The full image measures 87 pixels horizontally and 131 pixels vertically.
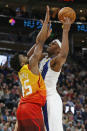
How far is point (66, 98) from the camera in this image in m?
15.0

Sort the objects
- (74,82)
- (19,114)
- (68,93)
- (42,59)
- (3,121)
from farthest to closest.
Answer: (74,82), (68,93), (3,121), (42,59), (19,114)

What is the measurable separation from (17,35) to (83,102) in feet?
19.6

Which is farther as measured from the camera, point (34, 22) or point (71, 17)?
point (34, 22)

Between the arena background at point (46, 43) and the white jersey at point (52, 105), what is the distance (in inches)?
222

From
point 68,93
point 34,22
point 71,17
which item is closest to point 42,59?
point 71,17

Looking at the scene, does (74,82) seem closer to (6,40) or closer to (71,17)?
(6,40)

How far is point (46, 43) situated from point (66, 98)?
10.1 feet

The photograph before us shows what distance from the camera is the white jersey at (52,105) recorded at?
13.1 feet

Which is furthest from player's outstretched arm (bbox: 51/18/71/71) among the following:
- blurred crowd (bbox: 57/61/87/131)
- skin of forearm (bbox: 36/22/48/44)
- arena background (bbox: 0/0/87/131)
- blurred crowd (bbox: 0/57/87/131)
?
blurred crowd (bbox: 57/61/87/131)

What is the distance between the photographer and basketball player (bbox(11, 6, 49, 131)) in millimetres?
3699

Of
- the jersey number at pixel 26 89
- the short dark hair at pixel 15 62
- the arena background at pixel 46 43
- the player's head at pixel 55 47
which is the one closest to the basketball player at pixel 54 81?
the player's head at pixel 55 47

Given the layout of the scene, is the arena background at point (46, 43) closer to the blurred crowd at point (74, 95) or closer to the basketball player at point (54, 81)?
the blurred crowd at point (74, 95)

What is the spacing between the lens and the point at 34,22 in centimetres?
1341

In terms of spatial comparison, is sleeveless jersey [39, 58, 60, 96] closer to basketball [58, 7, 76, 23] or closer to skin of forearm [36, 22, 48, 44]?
skin of forearm [36, 22, 48, 44]
